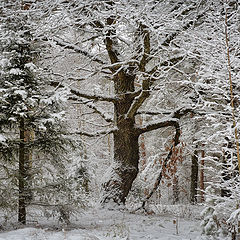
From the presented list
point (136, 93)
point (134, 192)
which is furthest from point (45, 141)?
point (134, 192)

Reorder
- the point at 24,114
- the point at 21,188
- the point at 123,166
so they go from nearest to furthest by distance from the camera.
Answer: the point at 24,114 → the point at 21,188 → the point at 123,166

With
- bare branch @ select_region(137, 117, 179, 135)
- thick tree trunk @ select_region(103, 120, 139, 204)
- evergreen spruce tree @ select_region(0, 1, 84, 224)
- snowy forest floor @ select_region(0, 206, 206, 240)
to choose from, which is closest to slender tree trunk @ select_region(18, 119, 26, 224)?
evergreen spruce tree @ select_region(0, 1, 84, 224)

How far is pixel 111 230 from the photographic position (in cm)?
540

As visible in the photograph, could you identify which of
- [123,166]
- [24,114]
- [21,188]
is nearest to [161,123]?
[123,166]

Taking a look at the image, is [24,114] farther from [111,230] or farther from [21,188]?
[111,230]

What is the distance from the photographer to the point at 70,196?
6.24m

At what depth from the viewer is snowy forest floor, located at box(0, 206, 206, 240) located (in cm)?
468

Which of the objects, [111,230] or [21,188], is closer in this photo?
[111,230]

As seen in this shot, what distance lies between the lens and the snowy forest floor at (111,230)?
468 cm

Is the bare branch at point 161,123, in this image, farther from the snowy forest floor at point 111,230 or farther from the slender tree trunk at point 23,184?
the slender tree trunk at point 23,184

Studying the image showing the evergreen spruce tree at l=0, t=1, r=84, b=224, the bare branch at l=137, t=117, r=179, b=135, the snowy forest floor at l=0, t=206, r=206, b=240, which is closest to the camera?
the snowy forest floor at l=0, t=206, r=206, b=240

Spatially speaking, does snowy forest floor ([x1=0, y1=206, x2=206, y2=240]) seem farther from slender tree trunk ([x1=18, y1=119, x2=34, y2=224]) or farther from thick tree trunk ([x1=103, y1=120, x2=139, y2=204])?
thick tree trunk ([x1=103, y1=120, x2=139, y2=204])

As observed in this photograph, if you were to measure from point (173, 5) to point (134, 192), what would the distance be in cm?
678

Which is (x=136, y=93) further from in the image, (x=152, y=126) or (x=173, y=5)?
(x=173, y=5)
